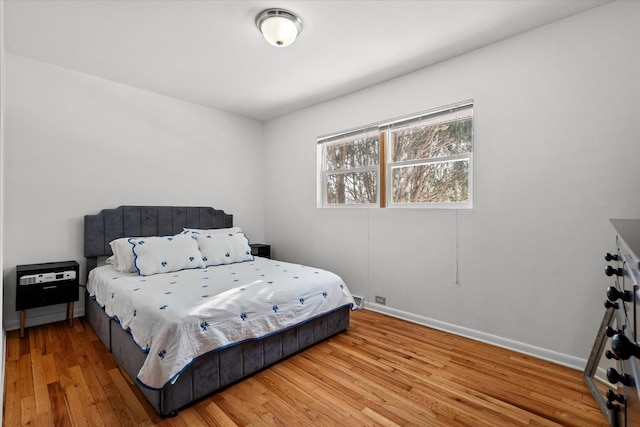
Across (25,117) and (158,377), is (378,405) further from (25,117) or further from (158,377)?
(25,117)

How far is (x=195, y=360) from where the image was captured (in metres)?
1.80

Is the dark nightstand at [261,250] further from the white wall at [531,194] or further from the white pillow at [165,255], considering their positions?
the white wall at [531,194]

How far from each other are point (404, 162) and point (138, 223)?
9.95 feet

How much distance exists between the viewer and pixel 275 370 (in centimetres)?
222

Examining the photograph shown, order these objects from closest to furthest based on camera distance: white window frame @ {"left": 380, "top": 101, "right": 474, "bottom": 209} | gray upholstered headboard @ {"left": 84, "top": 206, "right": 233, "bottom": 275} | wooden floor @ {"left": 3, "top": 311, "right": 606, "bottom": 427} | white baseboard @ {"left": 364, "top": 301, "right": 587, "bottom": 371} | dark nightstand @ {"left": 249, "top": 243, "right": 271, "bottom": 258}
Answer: wooden floor @ {"left": 3, "top": 311, "right": 606, "bottom": 427}, white baseboard @ {"left": 364, "top": 301, "right": 587, "bottom": 371}, white window frame @ {"left": 380, "top": 101, "right": 474, "bottom": 209}, gray upholstered headboard @ {"left": 84, "top": 206, "right": 233, "bottom": 275}, dark nightstand @ {"left": 249, "top": 243, "right": 271, "bottom": 258}

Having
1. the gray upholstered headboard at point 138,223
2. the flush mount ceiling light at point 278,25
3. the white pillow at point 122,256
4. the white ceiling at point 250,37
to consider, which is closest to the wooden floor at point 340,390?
the white pillow at point 122,256

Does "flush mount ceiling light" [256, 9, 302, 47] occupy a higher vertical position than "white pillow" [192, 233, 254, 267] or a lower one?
higher

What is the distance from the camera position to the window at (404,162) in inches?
115

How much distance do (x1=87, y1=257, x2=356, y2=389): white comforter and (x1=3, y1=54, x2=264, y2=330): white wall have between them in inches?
24.6

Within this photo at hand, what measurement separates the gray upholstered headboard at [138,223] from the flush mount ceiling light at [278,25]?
241cm

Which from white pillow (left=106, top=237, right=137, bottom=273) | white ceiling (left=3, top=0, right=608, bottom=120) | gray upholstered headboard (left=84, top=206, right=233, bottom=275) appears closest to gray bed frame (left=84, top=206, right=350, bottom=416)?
gray upholstered headboard (left=84, top=206, right=233, bottom=275)

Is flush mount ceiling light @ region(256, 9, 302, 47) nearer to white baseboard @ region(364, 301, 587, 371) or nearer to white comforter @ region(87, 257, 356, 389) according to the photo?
white comforter @ region(87, 257, 356, 389)

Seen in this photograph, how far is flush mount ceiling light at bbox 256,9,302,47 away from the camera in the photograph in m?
2.22

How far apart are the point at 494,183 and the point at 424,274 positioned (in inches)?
41.7
